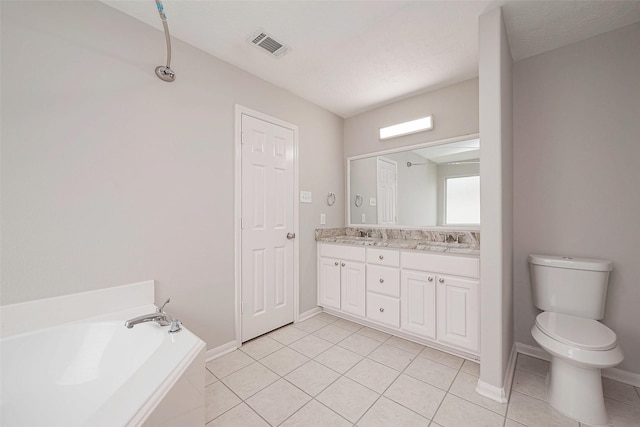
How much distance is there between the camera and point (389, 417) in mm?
1408

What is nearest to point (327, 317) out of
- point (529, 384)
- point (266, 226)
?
point (266, 226)

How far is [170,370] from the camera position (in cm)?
94

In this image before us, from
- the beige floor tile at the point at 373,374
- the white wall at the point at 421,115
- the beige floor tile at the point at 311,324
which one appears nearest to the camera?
the beige floor tile at the point at 373,374

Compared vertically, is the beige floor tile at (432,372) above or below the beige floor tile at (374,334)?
above

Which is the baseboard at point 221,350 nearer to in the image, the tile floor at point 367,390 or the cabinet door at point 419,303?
the tile floor at point 367,390

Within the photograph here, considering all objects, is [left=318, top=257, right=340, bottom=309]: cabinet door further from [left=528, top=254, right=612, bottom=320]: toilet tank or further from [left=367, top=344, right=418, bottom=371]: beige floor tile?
[left=528, top=254, right=612, bottom=320]: toilet tank

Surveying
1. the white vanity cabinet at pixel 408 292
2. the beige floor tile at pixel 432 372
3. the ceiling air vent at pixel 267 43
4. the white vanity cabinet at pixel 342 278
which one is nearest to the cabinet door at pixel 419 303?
the white vanity cabinet at pixel 408 292

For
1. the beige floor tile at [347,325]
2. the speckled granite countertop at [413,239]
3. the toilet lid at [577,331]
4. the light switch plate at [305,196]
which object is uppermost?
the light switch plate at [305,196]

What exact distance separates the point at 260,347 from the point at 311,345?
45cm

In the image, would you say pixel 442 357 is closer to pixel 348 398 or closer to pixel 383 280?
pixel 383 280

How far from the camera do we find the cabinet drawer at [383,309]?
2.28 meters

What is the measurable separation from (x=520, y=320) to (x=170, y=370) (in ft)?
8.44

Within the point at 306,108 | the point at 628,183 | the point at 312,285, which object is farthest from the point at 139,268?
the point at 628,183

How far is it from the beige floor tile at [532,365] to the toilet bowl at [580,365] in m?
0.32
